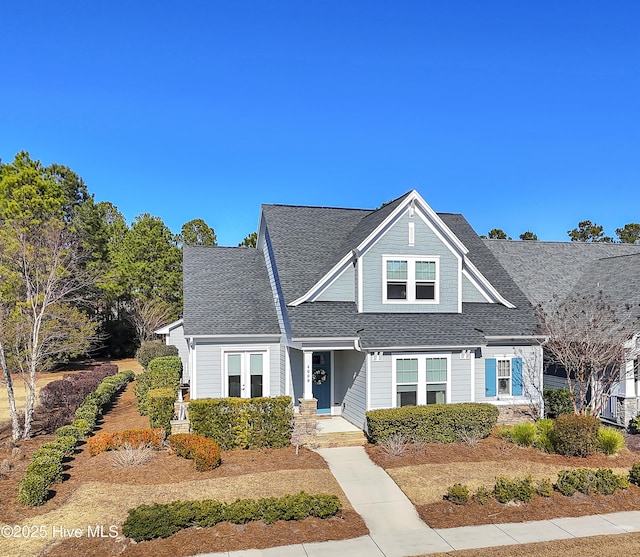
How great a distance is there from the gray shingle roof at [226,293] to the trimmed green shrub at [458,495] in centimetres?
914

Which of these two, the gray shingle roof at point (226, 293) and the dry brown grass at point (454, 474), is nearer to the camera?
the dry brown grass at point (454, 474)

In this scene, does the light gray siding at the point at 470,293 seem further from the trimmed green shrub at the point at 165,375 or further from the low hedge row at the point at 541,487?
the trimmed green shrub at the point at 165,375

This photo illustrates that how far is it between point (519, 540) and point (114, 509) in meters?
7.61

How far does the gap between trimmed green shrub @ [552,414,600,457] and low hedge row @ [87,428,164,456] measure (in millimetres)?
10955

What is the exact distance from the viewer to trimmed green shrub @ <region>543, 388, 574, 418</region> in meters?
17.8

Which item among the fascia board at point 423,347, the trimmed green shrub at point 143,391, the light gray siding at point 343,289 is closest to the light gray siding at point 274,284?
the light gray siding at point 343,289

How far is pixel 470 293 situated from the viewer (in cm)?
1883

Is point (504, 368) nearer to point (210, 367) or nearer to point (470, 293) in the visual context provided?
point (470, 293)

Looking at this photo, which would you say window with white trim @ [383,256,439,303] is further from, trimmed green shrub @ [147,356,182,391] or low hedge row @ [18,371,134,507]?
low hedge row @ [18,371,134,507]

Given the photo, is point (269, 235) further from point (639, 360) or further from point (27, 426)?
point (639, 360)

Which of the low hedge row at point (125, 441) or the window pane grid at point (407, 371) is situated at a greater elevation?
the window pane grid at point (407, 371)

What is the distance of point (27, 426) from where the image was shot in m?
15.5

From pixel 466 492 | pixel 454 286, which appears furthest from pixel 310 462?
pixel 454 286

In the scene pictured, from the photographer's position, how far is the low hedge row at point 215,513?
8531 mm
